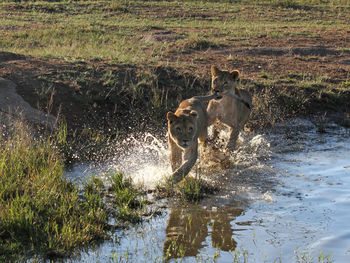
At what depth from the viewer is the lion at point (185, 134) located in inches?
263

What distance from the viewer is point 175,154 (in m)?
7.11

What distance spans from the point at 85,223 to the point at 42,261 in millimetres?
641

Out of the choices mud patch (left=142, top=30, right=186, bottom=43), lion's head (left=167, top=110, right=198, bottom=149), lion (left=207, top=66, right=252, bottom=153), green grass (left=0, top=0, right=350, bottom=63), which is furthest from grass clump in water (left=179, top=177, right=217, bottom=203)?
mud patch (left=142, top=30, right=186, bottom=43)

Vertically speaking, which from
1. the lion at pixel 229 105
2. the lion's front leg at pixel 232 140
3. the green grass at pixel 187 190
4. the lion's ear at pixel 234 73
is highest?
the lion's ear at pixel 234 73

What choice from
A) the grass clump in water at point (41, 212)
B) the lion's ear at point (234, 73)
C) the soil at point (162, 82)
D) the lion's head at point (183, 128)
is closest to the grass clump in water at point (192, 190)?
the lion's head at point (183, 128)

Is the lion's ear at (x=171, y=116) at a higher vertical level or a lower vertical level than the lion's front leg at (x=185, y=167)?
higher

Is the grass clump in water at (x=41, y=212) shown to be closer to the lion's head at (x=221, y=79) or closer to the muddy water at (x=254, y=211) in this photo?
the muddy water at (x=254, y=211)

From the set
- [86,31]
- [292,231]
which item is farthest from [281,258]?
[86,31]

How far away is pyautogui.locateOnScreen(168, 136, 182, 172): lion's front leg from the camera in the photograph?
7.04 metres

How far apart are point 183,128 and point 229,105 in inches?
61.5

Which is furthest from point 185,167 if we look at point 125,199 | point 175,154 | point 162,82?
point 162,82

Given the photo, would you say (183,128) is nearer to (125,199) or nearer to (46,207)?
(125,199)

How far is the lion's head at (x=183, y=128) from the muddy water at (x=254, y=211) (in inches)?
27.6

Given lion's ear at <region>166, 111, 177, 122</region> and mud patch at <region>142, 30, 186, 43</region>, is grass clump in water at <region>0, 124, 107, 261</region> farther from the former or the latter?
mud patch at <region>142, 30, 186, 43</region>
